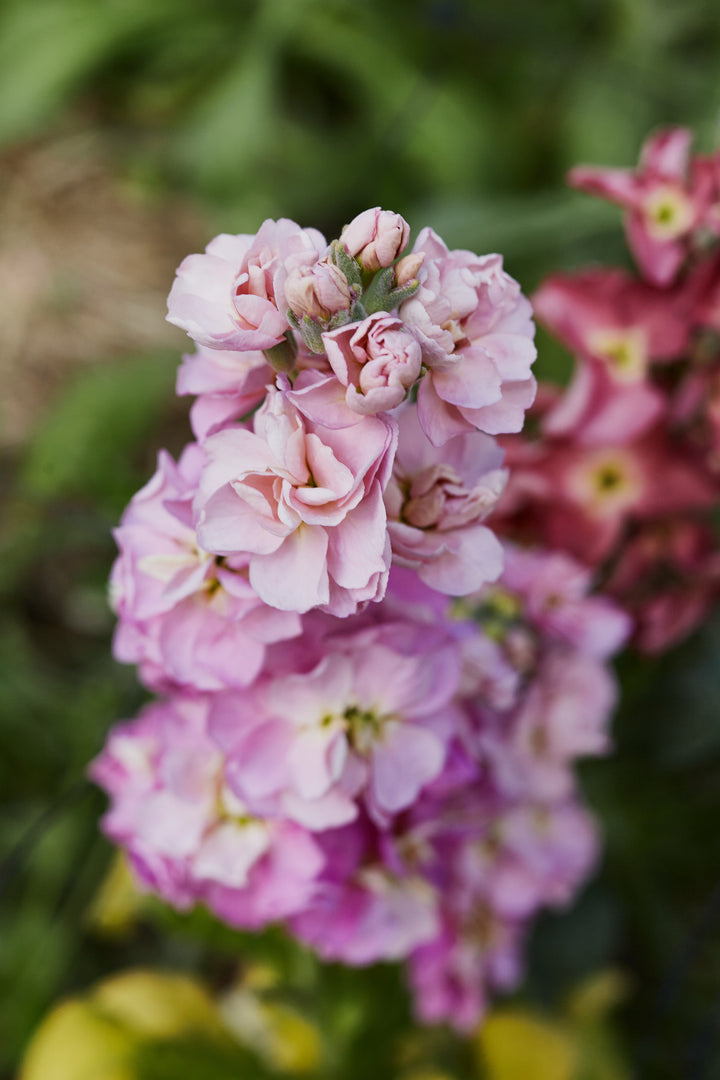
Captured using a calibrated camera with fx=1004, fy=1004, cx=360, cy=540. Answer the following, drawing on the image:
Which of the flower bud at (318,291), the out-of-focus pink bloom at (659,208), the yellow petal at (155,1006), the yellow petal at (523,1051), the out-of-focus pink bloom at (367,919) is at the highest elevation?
the out-of-focus pink bloom at (659,208)

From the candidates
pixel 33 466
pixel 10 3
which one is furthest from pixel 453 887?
pixel 10 3

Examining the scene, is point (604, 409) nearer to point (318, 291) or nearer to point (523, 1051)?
point (318, 291)

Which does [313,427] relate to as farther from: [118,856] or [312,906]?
[118,856]

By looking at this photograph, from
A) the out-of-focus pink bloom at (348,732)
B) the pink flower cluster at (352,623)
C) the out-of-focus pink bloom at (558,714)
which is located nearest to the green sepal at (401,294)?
the pink flower cluster at (352,623)

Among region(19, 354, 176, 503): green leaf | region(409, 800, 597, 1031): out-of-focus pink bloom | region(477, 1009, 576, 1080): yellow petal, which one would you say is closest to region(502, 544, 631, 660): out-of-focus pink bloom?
region(409, 800, 597, 1031): out-of-focus pink bloom

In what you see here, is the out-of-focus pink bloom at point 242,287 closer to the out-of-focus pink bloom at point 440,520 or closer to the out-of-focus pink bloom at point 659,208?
the out-of-focus pink bloom at point 440,520

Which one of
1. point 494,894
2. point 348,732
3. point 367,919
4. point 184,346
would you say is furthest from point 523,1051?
point 184,346

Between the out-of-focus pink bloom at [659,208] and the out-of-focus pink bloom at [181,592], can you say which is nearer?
the out-of-focus pink bloom at [181,592]
